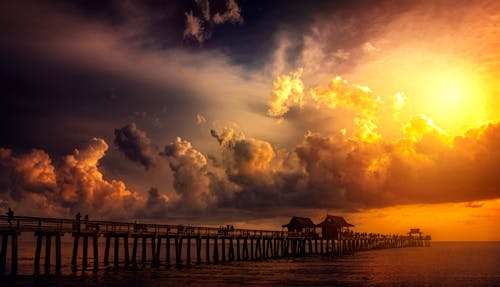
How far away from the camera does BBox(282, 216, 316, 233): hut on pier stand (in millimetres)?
78938

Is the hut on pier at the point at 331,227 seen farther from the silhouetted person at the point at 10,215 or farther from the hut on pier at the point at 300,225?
the silhouetted person at the point at 10,215

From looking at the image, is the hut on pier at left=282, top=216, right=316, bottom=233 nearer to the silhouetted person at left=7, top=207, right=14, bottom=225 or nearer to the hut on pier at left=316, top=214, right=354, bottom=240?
the hut on pier at left=316, top=214, right=354, bottom=240

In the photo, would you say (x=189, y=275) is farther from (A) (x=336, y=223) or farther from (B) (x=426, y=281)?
(A) (x=336, y=223)

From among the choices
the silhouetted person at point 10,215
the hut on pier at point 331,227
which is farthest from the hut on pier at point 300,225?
the silhouetted person at point 10,215

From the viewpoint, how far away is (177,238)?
155 ft

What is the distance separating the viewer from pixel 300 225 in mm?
78812

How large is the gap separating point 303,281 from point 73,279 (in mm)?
16810

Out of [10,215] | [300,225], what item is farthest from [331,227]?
[10,215]

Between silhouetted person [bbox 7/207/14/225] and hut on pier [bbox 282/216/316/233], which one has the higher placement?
silhouetted person [bbox 7/207/14/225]

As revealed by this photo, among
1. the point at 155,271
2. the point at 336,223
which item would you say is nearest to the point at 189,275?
the point at 155,271

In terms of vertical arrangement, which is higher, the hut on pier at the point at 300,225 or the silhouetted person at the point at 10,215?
the silhouetted person at the point at 10,215

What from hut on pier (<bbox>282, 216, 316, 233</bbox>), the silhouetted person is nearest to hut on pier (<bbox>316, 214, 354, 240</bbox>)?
hut on pier (<bbox>282, 216, 316, 233</bbox>)

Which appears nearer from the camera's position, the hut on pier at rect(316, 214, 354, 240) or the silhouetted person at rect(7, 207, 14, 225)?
the silhouetted person at rect(7, 207, 14, 225)

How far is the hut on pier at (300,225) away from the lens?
259 ft
